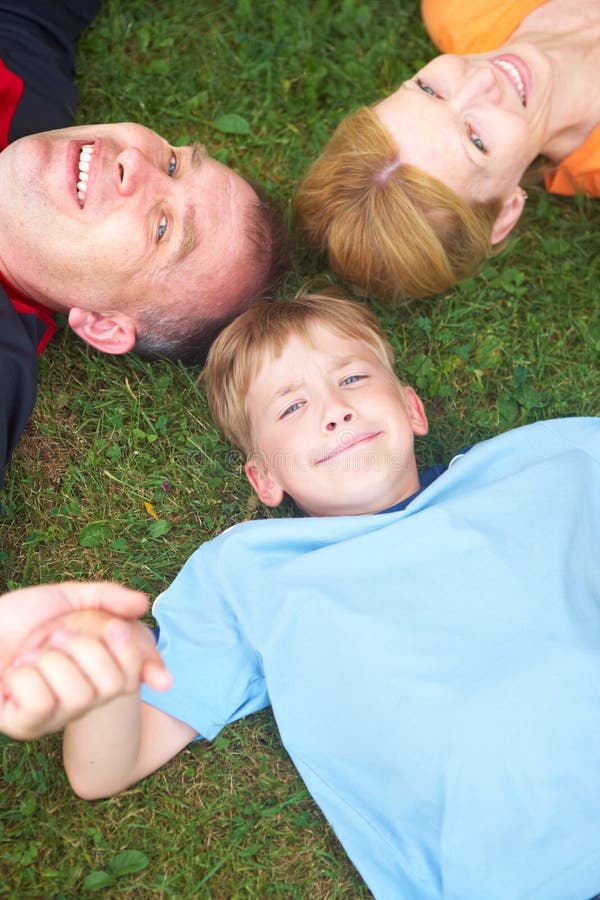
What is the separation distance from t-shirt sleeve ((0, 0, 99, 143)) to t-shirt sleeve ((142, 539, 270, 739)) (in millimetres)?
2163

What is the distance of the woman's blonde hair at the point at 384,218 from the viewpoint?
11.4 ft

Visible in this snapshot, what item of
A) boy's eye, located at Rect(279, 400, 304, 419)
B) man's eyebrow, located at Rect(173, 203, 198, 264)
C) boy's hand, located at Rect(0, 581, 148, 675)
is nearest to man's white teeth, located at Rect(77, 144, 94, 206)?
man's eyebrow, located at Rect(173, 203, 198, 264)

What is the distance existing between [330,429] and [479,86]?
1563 millimetres

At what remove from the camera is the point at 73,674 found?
192 cm

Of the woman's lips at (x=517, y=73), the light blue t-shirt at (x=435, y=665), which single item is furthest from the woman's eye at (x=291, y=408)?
the woman's lips at (x=517, y=73)

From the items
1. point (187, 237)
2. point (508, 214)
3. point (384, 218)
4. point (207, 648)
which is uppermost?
point (187, 237)

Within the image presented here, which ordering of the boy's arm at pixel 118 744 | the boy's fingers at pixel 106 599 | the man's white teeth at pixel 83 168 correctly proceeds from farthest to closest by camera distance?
the man's white teeth at pixel 83 168 < the boy's arm at pixel 118 744 < the boy's fingers at pixel 106 599

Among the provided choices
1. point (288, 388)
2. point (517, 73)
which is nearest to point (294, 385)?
point (288, 388)

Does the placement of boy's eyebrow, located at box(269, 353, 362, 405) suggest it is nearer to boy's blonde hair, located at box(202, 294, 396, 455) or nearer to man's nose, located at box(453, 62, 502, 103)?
boy's blonde hair, located at box(202, 294, 396, 455)

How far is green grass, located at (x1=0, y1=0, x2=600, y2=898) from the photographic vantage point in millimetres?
3188

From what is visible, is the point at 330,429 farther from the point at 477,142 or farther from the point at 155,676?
the point at 477,142

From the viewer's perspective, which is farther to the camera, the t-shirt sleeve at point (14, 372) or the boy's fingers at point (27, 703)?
the t-shirt sleeve at point (14, 372)

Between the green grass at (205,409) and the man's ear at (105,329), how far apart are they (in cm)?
31

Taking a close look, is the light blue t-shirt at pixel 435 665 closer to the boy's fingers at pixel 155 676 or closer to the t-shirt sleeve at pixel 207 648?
the t-shirt sleeve at pixel 207 648
